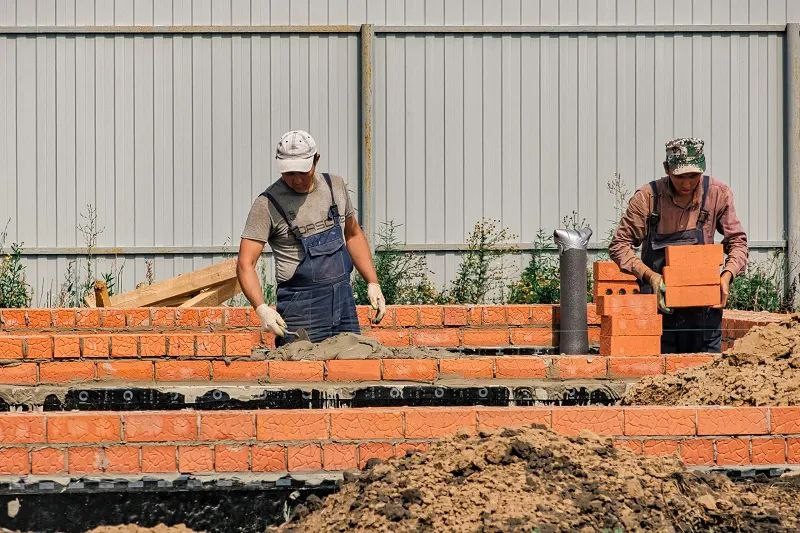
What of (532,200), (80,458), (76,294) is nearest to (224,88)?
(76,294)

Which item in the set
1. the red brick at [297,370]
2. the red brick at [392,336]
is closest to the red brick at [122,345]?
the red brick at [297,370]

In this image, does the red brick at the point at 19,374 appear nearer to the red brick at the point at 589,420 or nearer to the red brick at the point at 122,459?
the red brick at the point at 122,459

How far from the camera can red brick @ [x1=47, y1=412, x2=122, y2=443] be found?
14.8 feet

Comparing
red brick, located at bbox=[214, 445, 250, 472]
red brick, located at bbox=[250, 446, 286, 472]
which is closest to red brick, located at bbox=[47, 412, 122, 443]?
red brick, located at bbox=[214, 445, 250, 472]

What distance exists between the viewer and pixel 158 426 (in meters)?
4.50

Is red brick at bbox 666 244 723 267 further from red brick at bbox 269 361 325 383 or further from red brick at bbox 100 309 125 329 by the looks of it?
red brick at bbox 100 309 125 329

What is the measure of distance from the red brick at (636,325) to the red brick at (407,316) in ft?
5.26

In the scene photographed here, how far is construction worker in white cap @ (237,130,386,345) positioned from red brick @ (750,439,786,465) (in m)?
2.39

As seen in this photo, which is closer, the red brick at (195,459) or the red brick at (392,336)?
the red brick at (195,459)

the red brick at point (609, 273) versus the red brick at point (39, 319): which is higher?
the red brick at point (609, 273)

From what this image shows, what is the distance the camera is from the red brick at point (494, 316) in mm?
7547

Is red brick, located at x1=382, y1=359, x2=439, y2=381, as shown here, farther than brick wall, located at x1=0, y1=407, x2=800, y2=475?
Yes

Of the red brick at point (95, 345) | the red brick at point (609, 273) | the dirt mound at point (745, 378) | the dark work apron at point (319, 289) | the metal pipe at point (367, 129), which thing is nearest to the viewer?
the dirt mound at point (745, 378)

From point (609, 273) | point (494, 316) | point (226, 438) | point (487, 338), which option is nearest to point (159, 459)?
point (226, 438)
